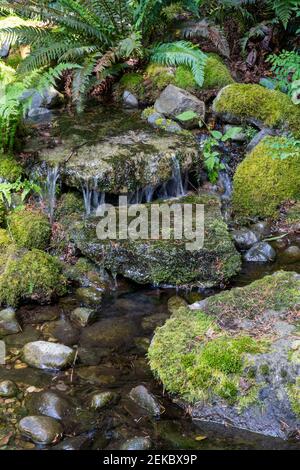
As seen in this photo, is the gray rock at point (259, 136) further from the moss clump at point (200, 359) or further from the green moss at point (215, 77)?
the moss clump at point (200, 359)

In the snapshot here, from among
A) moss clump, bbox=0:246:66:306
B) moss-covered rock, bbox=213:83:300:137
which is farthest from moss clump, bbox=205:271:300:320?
moss-covered rock, bbox=213:83:300:137

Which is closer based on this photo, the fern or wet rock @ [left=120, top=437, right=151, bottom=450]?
wet rock @ [left=120, top=437, right=151, bottom=450]

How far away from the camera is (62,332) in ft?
13.0

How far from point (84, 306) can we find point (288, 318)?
2.00m

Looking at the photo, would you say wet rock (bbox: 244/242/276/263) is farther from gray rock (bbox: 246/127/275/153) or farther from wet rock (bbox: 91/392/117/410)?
wet rock (bbox: 91/392/117/410)

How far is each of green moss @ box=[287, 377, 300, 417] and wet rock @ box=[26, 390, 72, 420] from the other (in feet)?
4.72

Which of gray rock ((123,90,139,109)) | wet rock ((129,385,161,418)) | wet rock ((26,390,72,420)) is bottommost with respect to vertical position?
wet rock ((26,390,72,420))

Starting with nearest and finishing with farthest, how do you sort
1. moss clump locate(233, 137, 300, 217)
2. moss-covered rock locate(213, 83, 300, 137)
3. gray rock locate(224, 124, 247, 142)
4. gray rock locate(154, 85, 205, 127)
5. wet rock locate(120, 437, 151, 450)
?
wet rock locate(120, 437, 151, 450)
moss clump locate(233, 137, 300, 217)
moss-covered rock locate(213, 83, 300, 137)
gray rock locate(224, 124, 247, 142)
gray rock locate(154, 85, 205, 127)

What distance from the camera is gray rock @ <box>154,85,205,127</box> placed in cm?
672

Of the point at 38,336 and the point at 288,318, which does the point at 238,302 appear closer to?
the point at 288,318

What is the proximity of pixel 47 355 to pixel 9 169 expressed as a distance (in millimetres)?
2968

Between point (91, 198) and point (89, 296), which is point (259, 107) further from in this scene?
point (89, 296)

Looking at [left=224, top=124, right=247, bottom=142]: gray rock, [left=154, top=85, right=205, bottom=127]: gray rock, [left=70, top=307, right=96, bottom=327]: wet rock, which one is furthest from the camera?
[left=154, top=85, right=205, bottom=127]: gray rock

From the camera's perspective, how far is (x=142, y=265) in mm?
4715
